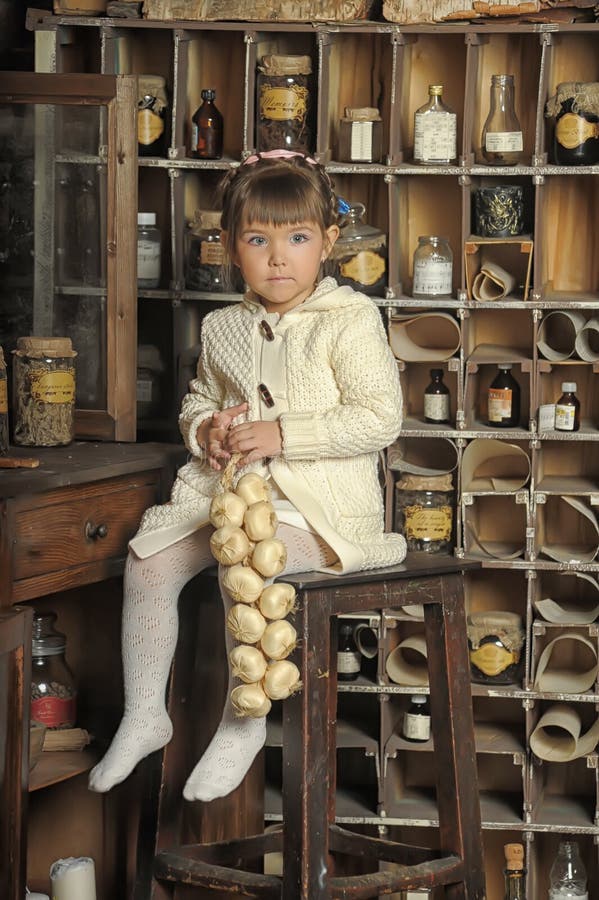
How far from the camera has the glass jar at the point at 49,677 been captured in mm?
2529

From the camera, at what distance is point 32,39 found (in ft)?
9.77

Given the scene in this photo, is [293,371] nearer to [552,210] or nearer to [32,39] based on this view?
[552,210]

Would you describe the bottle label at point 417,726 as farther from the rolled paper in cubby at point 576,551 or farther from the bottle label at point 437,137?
the bottle label at point 437,137

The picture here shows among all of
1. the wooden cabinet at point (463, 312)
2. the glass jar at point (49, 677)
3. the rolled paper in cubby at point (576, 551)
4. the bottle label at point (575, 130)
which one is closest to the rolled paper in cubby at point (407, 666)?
the wooden cabinet at point (463, 312)

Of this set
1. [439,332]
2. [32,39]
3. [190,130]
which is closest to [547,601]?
[439,332]

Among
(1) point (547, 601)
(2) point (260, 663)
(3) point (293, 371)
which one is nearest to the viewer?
(2) point (260, 663)

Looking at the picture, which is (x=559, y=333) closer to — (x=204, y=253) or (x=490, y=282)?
(x=490, y=282)

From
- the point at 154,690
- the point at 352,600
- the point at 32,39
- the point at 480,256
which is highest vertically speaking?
the point at 32,39

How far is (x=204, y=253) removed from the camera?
2.84 m

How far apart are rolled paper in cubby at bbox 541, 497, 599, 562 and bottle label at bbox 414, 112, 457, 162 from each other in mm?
688

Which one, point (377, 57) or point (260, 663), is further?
point (377, 57)

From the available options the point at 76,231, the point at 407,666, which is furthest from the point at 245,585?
the point at 407,666

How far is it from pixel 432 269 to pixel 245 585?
3.27 feet

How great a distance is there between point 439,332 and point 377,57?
546 millimetres
